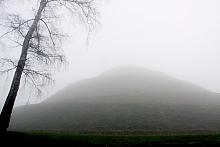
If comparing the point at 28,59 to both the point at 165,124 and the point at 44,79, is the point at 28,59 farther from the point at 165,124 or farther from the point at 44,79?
the point at 165,124

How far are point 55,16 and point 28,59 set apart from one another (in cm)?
334

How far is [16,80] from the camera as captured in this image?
13.8m

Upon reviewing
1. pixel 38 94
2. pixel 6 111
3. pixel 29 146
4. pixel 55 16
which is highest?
pixel 55 16

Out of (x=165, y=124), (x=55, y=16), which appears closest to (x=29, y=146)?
(x=55, y=16)

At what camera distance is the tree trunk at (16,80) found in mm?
13133

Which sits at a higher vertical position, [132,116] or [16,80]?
[132,116]

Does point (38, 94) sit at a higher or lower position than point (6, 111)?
higher

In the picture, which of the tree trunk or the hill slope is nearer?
the tree trunk

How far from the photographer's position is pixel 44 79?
14.1 m

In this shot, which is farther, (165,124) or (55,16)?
(165,124)

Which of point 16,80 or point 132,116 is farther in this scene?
point 132,116

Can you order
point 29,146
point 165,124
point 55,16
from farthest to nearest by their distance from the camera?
point 165,124, point 55,16, point 29,146

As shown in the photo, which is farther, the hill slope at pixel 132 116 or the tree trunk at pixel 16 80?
the hill slope at pixel 132 116

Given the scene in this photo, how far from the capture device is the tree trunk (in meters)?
13.1
